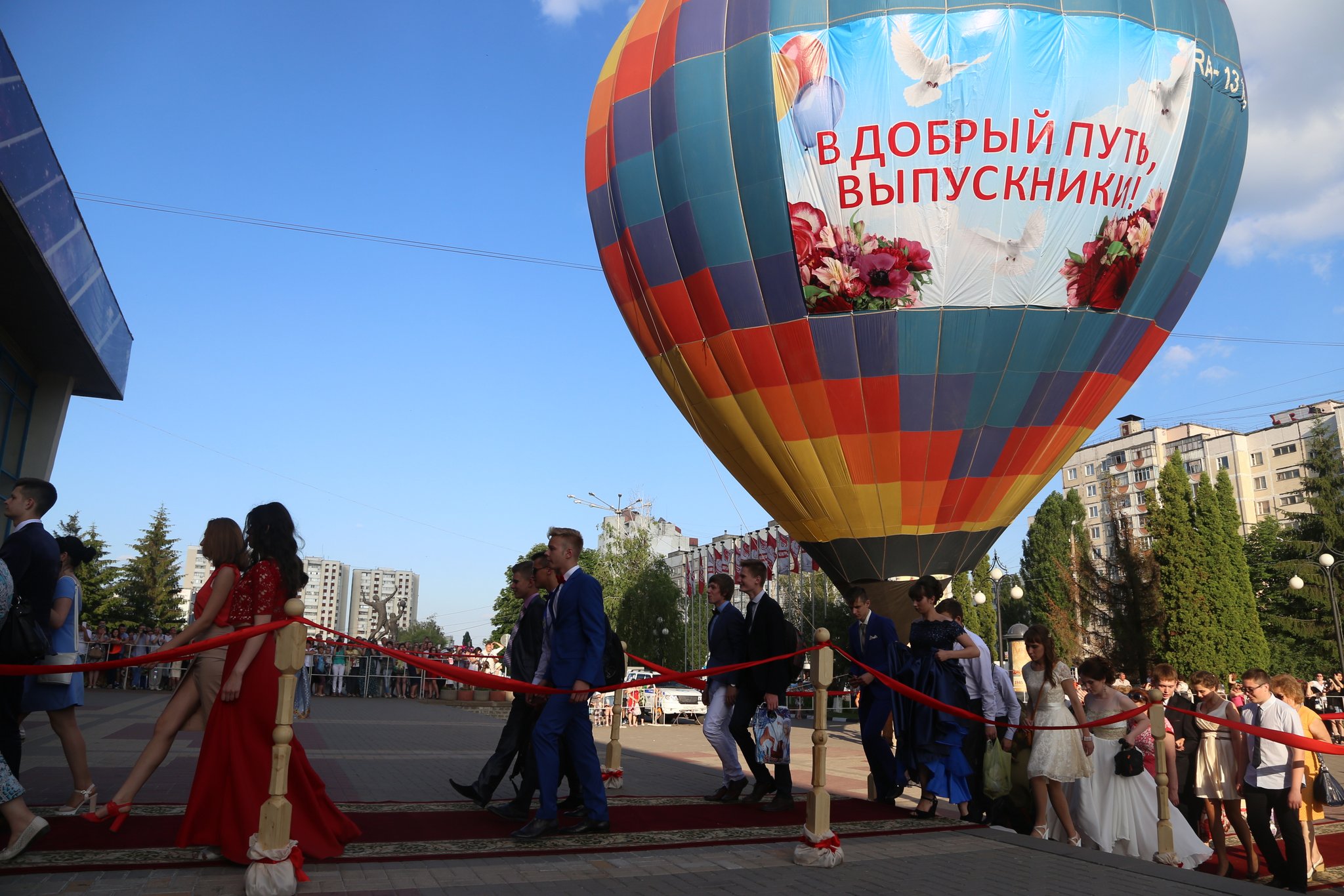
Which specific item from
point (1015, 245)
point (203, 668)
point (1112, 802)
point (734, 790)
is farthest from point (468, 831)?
point (1015, 245)

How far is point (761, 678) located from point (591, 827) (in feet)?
6.89

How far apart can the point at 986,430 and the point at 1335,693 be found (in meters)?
18.6

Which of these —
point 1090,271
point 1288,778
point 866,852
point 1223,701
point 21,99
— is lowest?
point 866,852

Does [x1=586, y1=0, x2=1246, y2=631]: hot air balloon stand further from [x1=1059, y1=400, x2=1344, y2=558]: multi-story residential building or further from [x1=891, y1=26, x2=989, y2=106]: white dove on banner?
[x1=1059, y1=400, x2=1344, y2=558]: multi-story residential building

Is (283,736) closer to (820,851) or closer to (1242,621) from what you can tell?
(820,851)

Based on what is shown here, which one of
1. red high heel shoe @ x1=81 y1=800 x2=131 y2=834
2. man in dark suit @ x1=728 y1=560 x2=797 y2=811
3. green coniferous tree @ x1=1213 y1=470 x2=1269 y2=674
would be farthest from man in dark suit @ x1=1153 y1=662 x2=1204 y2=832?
green coniferous tree @ x1=1213 y1=470 x2=1269 y2=674

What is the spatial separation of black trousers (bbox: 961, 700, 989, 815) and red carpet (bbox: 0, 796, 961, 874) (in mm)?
493

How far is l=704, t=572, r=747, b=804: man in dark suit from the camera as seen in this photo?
830 centimetres

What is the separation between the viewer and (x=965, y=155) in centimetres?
1359

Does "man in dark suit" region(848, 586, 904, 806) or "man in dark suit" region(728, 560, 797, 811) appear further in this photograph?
"man in dark suit" region(848, 586, 904, 806)

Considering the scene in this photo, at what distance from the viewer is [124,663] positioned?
4957mm

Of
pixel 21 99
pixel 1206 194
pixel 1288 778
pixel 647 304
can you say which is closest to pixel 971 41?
pixel 1206 194

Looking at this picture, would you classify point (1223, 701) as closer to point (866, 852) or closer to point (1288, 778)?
point (1288, 778)

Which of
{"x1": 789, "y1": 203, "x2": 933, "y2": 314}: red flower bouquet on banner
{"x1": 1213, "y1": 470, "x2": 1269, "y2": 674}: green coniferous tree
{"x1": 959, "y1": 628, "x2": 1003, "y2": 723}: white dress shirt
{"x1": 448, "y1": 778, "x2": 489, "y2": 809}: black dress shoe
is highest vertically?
{"x1": 789, "y1": 203, "x2": 933, "y2": 314}: red flower bouquet on banner
